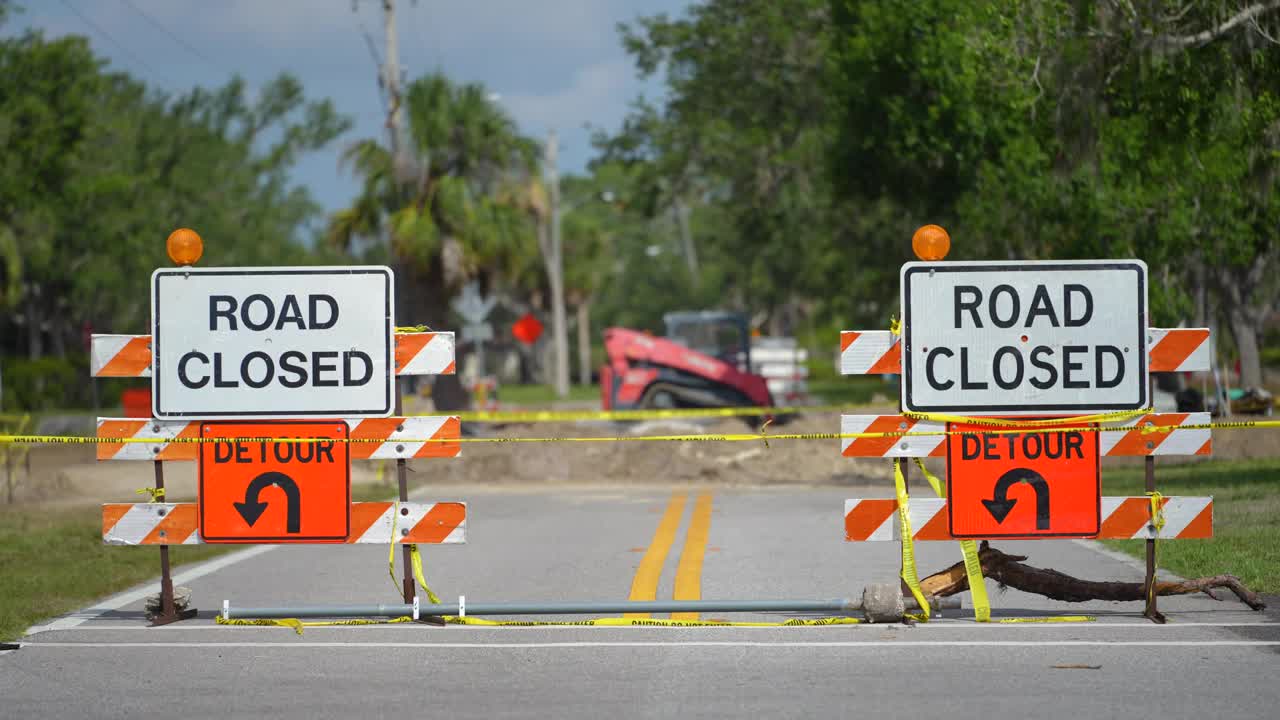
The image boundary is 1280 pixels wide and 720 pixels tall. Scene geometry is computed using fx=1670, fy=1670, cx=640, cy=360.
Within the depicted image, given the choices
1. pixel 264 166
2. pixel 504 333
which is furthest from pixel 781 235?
pixel 504 333

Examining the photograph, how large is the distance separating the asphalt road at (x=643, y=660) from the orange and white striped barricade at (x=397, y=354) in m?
1.39

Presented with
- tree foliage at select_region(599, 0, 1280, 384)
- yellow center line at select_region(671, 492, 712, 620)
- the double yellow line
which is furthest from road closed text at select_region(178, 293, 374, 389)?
tree foliage at select_region(599, 0, 1280, 384)

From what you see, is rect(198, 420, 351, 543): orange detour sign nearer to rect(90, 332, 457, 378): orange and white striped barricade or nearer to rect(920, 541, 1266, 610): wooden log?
rect(90, 332, 457, 378): orange and white striped barricade

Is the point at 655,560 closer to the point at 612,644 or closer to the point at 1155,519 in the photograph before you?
the point at 612,644

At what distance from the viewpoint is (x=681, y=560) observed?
1223cm

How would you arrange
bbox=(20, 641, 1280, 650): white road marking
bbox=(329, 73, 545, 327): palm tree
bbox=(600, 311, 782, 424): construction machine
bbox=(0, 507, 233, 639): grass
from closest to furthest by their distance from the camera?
1. bbox=(20, 641, 1280, 650): white road marking
2. bbox=(0, 507, 233, 639): grass
3. bbox=(600, 311, 782, 424): construction machine
4. bbox=(329, 73, 545, 327): palm tree

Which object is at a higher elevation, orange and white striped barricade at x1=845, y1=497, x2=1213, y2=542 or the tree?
the tree

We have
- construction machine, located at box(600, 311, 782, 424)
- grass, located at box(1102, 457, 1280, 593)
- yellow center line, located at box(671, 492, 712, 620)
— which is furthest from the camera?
construction machine, located at box(600, 311, 782, 424)

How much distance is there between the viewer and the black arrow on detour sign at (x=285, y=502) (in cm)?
891

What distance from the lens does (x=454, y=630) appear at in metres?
8.75

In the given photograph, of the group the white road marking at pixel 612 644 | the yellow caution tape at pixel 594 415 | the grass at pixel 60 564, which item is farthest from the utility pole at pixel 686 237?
the white road marking at pixel 612 644

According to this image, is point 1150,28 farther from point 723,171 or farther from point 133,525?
point 723,171

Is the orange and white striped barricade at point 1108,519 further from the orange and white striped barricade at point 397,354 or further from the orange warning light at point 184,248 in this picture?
the orange warning light at point 184,248

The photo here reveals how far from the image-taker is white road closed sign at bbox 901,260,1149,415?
870cm
